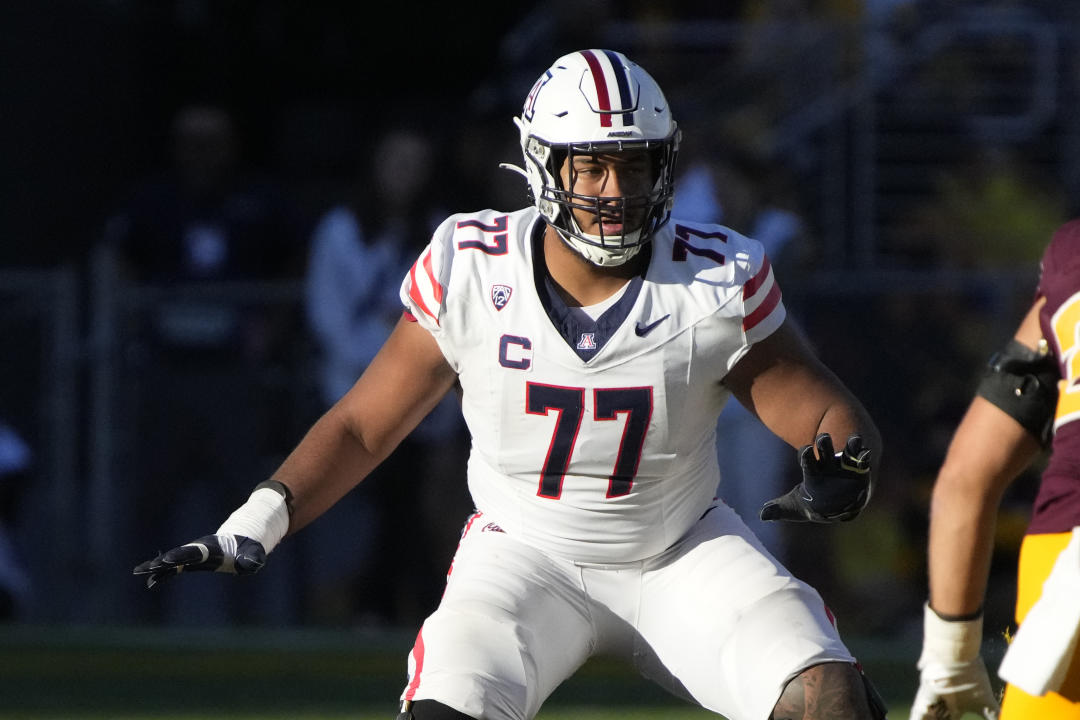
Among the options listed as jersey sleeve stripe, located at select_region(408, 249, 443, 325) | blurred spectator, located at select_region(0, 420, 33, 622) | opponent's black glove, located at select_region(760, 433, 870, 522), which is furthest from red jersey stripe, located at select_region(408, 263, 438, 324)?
blurred spectator, located at select_region(0, 420, 33, 622)

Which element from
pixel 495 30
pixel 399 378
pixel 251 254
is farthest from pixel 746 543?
pixel 495 30

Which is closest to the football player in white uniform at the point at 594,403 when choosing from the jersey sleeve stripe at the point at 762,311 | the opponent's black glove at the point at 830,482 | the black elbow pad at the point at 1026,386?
the jersey sleeve stripe at the point at 762,311

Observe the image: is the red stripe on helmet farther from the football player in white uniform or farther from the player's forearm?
the player's forearm

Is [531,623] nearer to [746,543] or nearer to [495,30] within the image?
[746,543]

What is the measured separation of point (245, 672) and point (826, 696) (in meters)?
3.58

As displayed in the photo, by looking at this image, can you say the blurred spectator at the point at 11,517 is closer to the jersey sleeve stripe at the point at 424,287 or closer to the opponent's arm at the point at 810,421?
the jersey sleeve stripe at the point at 424,287

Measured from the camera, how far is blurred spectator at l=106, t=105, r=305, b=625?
714cm

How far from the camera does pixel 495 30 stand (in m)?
11.0

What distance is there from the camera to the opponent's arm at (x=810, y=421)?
3.49m

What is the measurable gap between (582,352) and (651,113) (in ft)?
1.95

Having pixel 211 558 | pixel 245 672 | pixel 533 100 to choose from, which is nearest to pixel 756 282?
pixel 533 100

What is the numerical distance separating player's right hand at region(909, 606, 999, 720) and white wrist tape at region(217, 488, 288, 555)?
1.41 meters

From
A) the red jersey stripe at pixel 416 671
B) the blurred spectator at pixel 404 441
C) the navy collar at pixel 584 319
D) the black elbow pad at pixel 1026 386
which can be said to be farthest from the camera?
the blurred spectator at pixel 404 441

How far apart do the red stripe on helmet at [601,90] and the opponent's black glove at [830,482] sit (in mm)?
909
